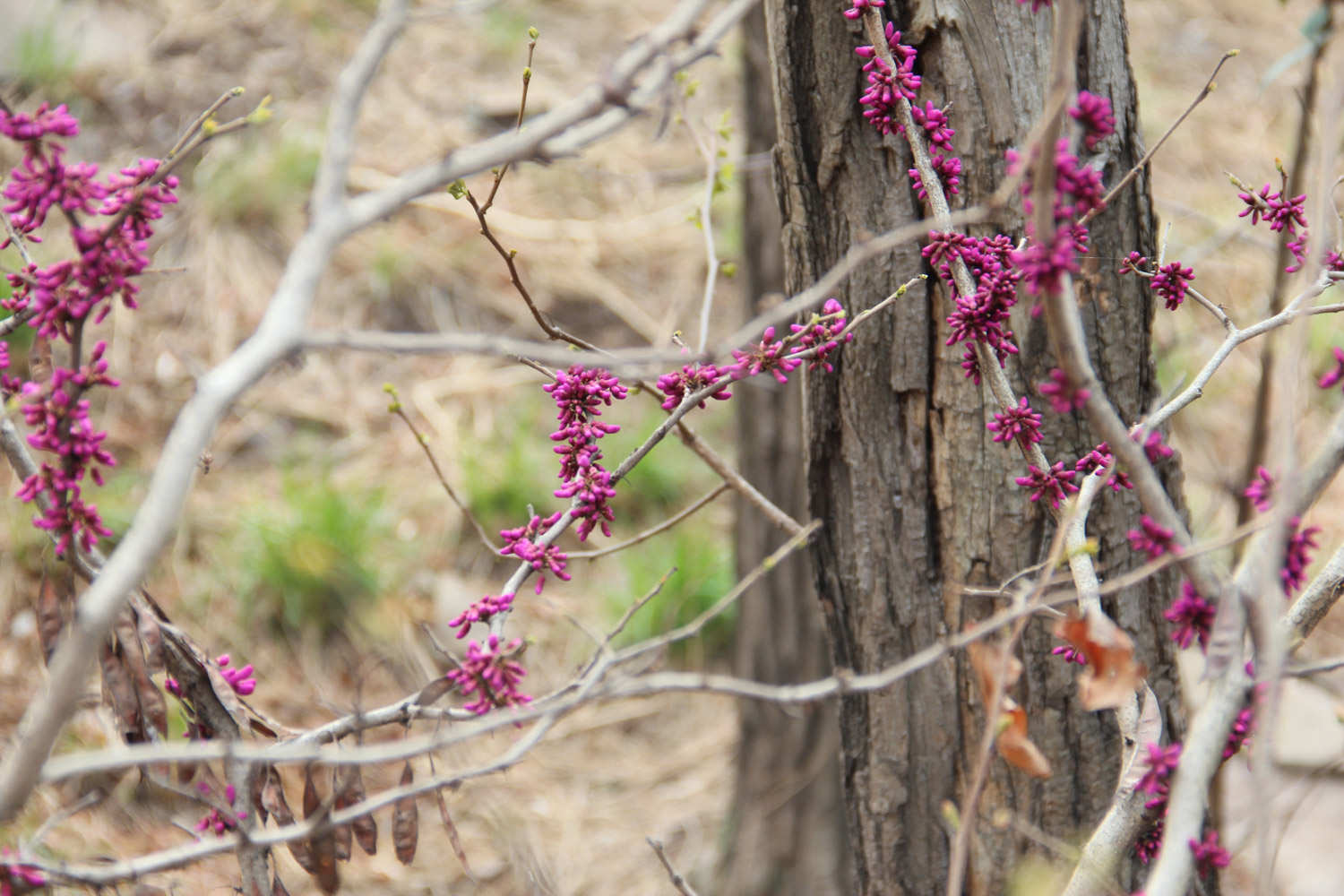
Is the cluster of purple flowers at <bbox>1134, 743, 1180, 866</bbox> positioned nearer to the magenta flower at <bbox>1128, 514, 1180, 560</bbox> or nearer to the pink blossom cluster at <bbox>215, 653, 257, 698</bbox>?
the magenta flower at <bbox>1128, 514, 1180, 560</bbox>

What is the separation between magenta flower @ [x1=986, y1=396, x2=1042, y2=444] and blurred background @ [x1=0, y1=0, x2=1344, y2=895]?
980 millimetres

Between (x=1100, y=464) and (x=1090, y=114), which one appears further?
(x=1100, y=464)

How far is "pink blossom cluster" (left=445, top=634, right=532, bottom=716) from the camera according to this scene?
2.96ft

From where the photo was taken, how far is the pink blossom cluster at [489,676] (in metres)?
0.90

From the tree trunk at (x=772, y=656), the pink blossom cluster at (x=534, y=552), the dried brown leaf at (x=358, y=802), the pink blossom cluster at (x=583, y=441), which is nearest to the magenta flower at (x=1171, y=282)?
the pink blossom cluster at (x=583, y=441)

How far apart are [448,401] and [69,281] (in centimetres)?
281

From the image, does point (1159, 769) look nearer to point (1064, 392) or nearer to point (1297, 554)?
point (1297, 554)

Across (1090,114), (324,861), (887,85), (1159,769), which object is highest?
(887,85)

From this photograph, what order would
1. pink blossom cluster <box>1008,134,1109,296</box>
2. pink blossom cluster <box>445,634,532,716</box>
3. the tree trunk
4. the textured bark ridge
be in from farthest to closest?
the tree trunk
the textured bark ridge
pink blossom cluster <box>445,634,532,716</box>
pink blossom cluster <box>1008,134,1109,296</box>

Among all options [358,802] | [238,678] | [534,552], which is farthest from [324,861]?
[534,552]

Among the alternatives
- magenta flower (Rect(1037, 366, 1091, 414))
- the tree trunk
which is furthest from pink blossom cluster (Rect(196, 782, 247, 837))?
the tree trunk

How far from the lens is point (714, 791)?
9.61ft

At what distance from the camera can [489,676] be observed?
90cm

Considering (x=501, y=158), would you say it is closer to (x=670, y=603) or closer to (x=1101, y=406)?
(x=1101, y=406)
